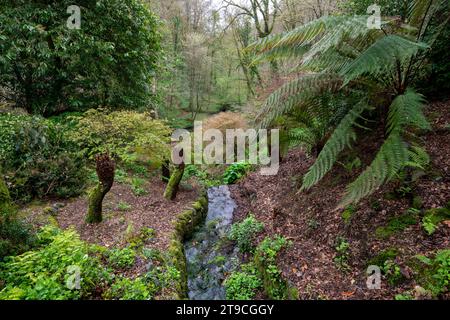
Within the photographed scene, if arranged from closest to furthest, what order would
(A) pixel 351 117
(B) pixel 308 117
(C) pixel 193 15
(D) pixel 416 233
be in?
(D) pixel 416 233 → (A) pixel 351 117 → (B) pixel 308 117 → (C) pixel 193 15

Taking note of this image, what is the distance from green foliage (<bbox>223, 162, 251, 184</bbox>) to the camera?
7824 millimetres

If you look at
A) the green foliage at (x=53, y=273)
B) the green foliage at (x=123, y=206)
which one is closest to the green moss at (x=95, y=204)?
the green foliage at (x=123, y=206)

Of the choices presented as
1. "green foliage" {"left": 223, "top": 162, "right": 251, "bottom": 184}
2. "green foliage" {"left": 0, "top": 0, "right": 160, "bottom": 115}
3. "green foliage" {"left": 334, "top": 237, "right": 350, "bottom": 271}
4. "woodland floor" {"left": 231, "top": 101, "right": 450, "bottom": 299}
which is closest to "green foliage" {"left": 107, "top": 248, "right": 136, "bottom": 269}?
"woodland floor" {"left": 231, "top": 101, "right": 450, "bottom": 299}

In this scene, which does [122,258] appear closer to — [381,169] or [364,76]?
[381,169]

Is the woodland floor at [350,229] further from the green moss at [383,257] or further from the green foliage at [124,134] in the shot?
the green foliage at [124,134]

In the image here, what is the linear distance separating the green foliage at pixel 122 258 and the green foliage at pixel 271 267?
1.62 m

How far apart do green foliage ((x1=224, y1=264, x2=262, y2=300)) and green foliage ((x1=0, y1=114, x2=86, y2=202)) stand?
3334 mm

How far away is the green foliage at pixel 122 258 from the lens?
3.21 m

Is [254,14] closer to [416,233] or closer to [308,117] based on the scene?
[308,117]

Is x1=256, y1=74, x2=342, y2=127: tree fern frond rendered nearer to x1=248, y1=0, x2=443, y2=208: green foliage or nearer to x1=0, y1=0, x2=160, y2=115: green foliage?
x1=248, y1=0, x2=443, y2=208: green foliage

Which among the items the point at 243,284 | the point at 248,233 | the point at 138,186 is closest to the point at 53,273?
the point at 243,284
